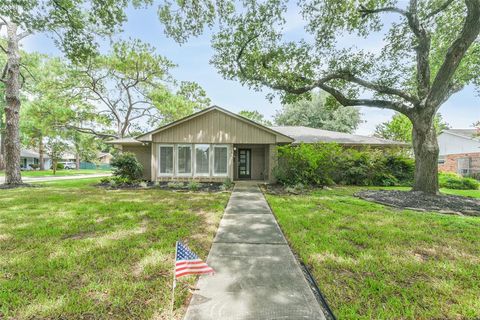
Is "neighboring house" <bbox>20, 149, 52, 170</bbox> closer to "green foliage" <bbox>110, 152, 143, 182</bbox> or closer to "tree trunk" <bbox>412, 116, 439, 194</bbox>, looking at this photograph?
"green foliage" <bbox>110, 152, 143, 182</bbox>

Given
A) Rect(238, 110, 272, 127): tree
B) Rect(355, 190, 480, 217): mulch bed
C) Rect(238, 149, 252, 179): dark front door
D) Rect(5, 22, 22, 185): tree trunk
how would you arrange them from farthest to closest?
Rect(238, 110, 272, 127): tree < Rect(238, 149, 252, 179): dark front door < Rect(5, 22, 22, 185): tree trunk < Rect(355, 190, 480, 217): mulch bed

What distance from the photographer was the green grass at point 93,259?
2072 mm

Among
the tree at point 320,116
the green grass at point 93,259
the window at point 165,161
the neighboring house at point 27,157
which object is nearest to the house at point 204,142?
the window at point 165,161

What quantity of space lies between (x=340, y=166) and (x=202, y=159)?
26.9 feet

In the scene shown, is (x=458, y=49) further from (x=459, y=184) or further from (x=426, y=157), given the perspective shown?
(x=459, y=184)

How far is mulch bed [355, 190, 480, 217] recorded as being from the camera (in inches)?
242

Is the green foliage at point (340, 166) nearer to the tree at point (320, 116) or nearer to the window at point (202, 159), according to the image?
the window at point (202, 159)

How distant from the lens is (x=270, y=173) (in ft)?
39.0

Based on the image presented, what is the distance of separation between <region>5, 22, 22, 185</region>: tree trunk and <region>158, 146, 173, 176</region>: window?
23.5ft

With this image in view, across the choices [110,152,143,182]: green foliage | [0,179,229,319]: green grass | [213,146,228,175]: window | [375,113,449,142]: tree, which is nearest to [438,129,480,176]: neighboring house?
[375,113,449,142]: tree

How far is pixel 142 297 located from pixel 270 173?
10.1 meters

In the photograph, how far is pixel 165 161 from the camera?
12336 mm

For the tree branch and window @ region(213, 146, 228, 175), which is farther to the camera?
window @ region(213, 146, 228, 175)

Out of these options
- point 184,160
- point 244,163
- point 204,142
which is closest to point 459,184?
point 244,163
